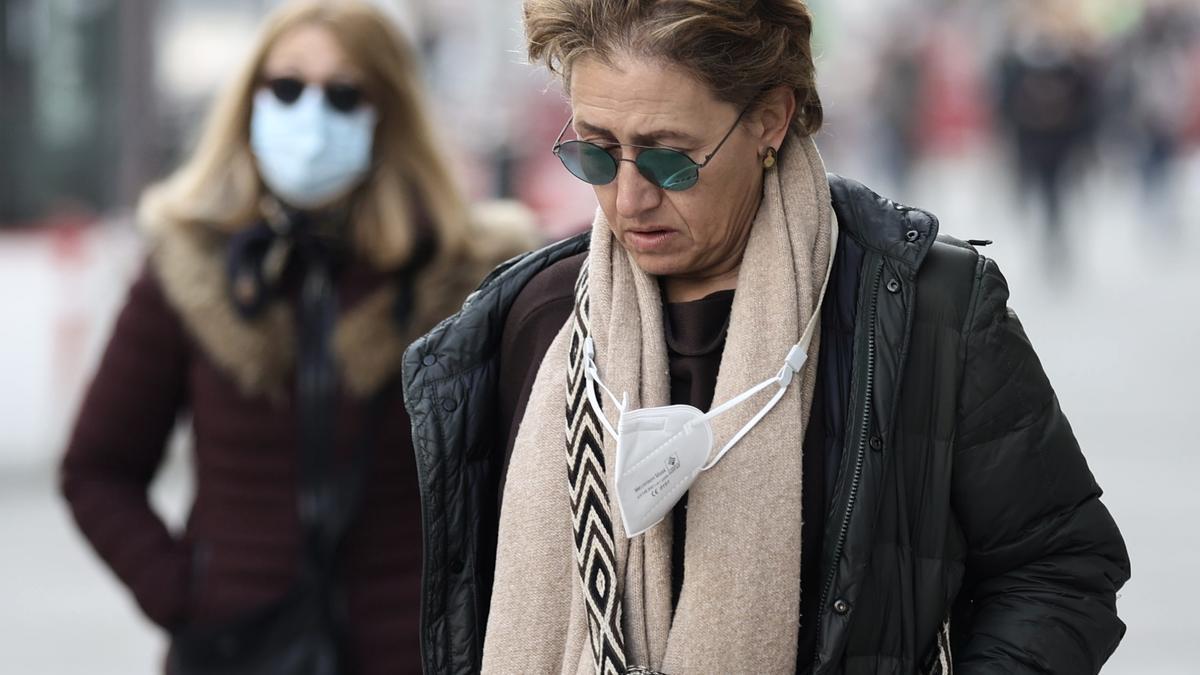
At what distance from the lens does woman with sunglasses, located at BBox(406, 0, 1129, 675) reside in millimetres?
2432

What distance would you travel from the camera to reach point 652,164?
8.11 feet

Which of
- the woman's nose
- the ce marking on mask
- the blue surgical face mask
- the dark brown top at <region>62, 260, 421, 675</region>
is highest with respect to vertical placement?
the woman's nose

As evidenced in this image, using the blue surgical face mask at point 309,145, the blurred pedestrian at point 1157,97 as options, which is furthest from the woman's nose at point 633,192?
the blurred pedestrian at point 1157,97

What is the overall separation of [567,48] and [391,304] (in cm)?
126

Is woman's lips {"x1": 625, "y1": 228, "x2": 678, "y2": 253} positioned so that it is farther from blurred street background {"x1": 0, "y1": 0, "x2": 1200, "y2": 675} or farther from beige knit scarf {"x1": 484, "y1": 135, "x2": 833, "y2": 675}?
blurred street background {"x1": 0, "y1": 0, "x2": 1200, "y2": 675}

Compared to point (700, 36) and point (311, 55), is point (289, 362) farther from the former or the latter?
point (700, 36)

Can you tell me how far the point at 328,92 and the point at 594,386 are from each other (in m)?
1.42

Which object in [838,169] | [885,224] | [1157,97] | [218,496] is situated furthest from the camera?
[838,169]

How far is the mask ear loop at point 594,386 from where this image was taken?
2.52m

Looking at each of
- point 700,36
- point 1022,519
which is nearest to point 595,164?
point 700,36

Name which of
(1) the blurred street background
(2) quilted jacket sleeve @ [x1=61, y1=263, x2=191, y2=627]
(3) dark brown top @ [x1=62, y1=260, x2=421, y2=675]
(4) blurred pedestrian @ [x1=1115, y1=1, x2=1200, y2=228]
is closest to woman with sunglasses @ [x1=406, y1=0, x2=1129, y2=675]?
(1) the blurred street background

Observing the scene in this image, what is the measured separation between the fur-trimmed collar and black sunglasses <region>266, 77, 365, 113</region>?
0.95 ft

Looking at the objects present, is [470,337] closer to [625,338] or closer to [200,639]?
[625,338]

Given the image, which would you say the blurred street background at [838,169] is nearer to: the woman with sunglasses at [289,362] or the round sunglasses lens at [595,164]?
the woman with sunglasses at [289,362]
